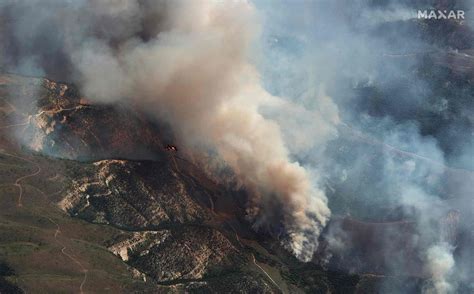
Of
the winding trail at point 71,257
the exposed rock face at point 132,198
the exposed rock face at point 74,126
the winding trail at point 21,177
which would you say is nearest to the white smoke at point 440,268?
the exposed rock face at point 132,198

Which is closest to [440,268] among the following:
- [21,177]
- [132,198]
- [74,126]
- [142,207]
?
[142,207]

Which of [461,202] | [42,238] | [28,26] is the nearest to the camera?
[42,238]

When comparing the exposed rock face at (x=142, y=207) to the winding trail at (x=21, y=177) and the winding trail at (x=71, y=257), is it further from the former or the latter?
the winding trail at (x=21, y=177)

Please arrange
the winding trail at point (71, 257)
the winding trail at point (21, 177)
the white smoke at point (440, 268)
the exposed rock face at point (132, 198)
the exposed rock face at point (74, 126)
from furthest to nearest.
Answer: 1. the exposed rock face at point (74, 126)
2. the white smoke at point (440, 268)
3. the exposed rock face at point (132, 198)
4. the winding trail at point (21, 177)
5. the winding trail at point (71, 257)

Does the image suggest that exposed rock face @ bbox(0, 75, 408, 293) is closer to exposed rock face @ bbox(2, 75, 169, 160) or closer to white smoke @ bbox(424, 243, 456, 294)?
exposed rock face @ bbox(2, 75, 169, 160)

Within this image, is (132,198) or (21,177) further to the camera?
(132,198)

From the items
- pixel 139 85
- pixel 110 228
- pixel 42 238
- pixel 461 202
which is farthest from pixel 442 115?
pixel 42 238

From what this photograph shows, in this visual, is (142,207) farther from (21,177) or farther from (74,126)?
(74,126)

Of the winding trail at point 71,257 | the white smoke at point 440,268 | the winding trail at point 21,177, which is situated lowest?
the winding trail at point 71,257

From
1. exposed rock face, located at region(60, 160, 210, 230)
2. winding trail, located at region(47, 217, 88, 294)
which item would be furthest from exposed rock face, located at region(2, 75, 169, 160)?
winding trail, located at region(47, 217, 88, 294)

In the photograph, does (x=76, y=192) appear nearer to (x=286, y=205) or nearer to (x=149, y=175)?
(x=149, y=175)

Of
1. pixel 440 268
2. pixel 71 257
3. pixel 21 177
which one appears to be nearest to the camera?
pixel 71 257
